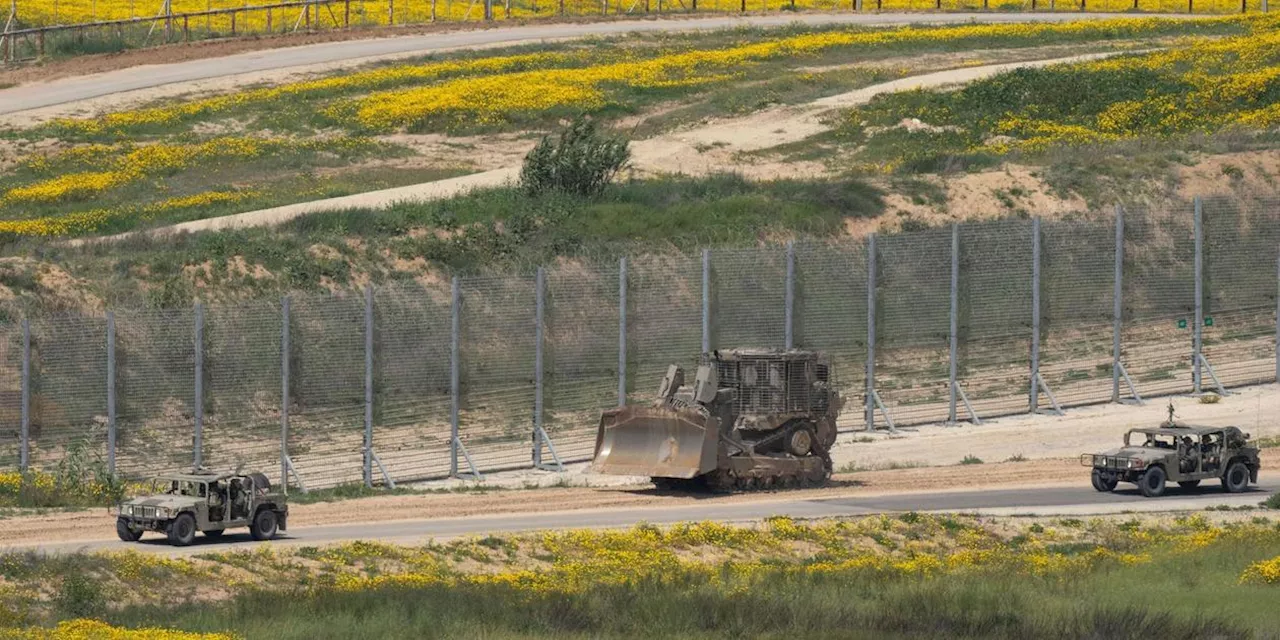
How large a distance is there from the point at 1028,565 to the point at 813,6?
85919 millimetres

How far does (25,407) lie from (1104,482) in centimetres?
1816

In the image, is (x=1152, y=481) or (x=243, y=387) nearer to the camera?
(x=1152, y=481)

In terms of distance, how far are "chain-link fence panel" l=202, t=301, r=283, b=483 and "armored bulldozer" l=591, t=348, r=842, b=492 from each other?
19.7ft

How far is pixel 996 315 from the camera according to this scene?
47.4m

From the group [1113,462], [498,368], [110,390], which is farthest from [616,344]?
[1113,462]

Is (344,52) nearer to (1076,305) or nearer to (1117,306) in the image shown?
(1076,305)

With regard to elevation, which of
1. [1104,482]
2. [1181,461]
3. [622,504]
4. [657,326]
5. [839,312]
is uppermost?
[839,312]

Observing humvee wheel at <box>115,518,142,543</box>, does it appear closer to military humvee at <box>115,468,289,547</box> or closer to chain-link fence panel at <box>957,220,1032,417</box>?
military humvee at <box>115,468,289,547</box>

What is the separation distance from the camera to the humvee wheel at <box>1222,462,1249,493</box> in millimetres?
38219

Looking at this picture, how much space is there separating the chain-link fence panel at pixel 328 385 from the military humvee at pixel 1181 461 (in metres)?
13.1

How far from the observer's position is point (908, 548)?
107ft

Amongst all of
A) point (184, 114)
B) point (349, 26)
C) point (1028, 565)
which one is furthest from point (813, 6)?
point (1028, 565)

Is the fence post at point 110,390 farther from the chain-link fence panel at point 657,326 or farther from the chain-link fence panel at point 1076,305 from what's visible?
the chain-link fence panel at point 1076,305

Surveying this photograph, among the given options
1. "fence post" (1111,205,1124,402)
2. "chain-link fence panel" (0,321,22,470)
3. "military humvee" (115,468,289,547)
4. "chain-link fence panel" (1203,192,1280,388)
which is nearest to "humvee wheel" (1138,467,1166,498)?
"fence post" (1111,205,1124,402)
